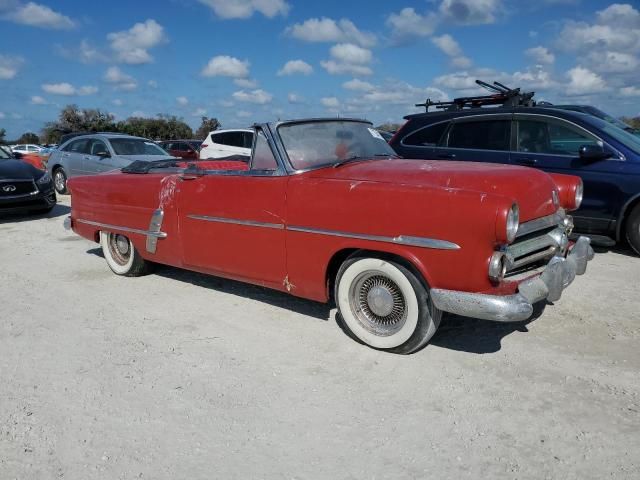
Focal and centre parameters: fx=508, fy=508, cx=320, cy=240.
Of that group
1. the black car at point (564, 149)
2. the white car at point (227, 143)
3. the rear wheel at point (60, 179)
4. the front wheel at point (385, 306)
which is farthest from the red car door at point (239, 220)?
the rear wheel at point (60, 179)

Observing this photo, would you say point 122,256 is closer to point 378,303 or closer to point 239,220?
point 239,220

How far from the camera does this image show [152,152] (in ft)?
35.7

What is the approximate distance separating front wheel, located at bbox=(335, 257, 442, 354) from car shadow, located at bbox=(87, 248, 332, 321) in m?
0.57

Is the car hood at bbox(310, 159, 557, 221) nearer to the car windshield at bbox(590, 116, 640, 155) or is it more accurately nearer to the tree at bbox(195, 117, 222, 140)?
the car windshield at bbox(590, 116, 640, 155)

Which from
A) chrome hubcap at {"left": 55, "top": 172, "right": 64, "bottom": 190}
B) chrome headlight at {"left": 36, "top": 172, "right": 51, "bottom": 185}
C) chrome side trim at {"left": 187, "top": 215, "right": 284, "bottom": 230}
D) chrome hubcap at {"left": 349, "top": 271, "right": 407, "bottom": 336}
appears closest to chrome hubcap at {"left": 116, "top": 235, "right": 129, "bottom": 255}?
chrome side trim at {"left": 187, "top": 215, "right": 284, "bottom": 230}

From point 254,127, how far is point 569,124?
415cm

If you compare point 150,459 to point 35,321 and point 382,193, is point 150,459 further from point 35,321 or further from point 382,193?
point 35,321

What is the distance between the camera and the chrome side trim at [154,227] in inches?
183

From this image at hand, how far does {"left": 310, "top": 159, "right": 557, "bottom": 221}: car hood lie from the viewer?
327 cm

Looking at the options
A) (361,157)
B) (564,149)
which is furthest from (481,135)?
(361,157)

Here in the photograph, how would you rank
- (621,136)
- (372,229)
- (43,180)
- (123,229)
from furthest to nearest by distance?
(43,180)
(621,136)
(123,229)
(372,229)

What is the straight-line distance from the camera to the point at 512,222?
295 cm

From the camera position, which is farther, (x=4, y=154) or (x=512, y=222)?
(x=4, y=154)

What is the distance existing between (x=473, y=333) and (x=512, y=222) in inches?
45.9
